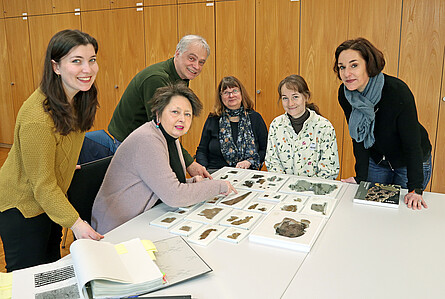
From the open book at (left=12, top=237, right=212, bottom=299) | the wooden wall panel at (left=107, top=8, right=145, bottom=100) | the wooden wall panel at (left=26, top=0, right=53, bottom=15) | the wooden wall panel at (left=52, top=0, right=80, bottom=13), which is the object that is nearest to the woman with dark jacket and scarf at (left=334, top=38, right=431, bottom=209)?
the open book at (left=12, top=237, right=212, bottom=299)

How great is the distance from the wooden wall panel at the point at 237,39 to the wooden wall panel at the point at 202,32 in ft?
0.32

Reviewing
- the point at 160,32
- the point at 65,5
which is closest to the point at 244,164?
the point at 160,32

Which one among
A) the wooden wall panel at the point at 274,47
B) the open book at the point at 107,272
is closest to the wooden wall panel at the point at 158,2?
the wooden wall panel at the point at 274,47

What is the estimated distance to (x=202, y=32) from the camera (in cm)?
454

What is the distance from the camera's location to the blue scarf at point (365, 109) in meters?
1.97

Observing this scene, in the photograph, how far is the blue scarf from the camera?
197 centimetres

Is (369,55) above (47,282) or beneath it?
above

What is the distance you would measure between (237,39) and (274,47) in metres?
0.46

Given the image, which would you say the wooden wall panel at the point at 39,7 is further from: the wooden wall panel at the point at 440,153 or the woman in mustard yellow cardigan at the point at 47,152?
the wooden wall panel at the point at 440,153

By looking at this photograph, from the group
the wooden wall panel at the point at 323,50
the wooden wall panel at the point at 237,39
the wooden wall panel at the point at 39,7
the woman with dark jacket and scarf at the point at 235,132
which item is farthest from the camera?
the wooden wall panel at the point at 39,7

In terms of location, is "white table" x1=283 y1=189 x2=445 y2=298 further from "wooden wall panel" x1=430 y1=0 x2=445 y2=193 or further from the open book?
"wooden wall panel" x1=430 y1=0 x2=445 y2=193

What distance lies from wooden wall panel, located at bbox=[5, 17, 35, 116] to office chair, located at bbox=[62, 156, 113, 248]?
4.91 metres

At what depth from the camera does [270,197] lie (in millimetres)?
1868

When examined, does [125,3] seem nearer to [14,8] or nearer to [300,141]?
[14,8]
